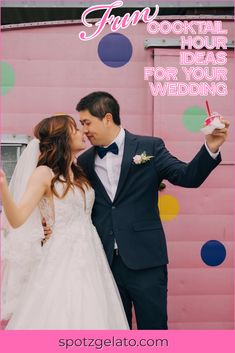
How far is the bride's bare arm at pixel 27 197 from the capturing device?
8.26 ft

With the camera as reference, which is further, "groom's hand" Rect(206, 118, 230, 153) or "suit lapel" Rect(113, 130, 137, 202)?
"suit lapel" Rect(113, 130, 137, 202)

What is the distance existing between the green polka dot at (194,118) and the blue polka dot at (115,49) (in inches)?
23.6

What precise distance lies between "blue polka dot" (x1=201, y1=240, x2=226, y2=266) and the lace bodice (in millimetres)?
1144

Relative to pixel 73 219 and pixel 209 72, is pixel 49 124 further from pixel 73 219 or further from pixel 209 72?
pixel 209 72

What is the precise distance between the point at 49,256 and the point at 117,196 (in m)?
0.53

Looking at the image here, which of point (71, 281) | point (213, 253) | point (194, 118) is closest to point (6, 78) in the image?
point (194, 118)

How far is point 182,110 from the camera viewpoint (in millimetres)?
3838

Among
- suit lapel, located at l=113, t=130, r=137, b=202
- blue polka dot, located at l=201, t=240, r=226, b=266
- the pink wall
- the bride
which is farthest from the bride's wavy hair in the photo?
blue polka dot, located at l=201, t=240, r=226, b=266

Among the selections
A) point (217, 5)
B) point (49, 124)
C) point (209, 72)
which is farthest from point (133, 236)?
point (217, 5)

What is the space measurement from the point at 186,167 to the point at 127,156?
1.27 feet

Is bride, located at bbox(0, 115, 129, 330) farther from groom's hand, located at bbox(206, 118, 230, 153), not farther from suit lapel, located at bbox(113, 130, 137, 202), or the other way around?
groom's hand, located at bbox(206, 118, 230, 153)

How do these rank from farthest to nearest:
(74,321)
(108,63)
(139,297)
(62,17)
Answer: (62,17) < (108,63) < (139,297) < (74,321)

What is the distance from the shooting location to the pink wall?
3.77 m

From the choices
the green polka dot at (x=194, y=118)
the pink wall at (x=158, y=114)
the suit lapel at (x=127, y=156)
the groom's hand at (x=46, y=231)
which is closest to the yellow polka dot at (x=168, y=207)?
the pink wall at (x=158, y=114)
